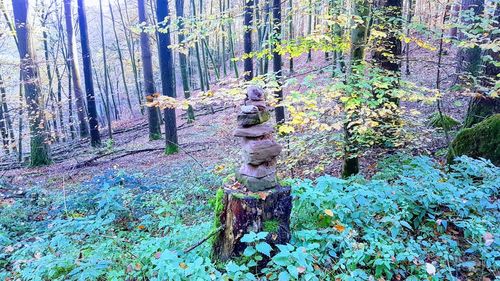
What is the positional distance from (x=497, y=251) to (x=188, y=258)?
3.17m

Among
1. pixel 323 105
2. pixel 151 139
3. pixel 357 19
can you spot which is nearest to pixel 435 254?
pixel 323 105

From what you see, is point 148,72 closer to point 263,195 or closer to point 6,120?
point 6,120

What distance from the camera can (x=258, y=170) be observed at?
3.30 metres

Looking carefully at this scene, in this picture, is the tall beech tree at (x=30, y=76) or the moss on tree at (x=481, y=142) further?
the tall beech tree at (x=30, y=76)

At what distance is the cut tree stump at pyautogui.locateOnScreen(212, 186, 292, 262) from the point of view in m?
3.20

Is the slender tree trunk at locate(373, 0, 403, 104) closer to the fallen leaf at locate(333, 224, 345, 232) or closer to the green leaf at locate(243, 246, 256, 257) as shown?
the fallen leaf at locate(333, 224, 345, 232)

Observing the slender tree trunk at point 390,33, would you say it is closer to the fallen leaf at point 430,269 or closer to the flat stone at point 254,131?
the flat stone at point 254,131

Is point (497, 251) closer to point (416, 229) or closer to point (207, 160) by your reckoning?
point (416, 229)

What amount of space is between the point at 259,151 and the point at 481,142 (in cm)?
471

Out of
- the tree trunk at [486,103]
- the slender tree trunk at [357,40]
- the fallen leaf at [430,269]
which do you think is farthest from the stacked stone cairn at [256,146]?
the tree trunk at [486,103]

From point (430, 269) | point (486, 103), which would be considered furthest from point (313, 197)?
point (486, 103)

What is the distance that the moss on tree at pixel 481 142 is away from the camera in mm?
5555

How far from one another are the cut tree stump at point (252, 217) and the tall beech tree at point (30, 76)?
9.85 meters

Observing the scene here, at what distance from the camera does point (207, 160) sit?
9703 mm
